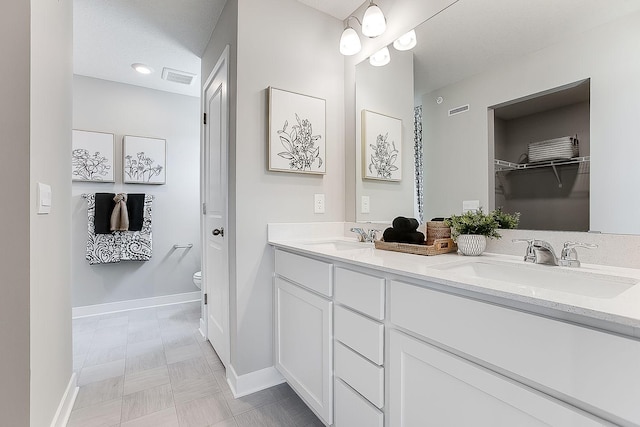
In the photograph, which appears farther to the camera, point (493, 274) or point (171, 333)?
point (171, 333)

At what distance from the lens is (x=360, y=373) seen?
3.65 feet

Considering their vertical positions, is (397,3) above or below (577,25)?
above

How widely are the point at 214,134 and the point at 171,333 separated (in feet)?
5.70

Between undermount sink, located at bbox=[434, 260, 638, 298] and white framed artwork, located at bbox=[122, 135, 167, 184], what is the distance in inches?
125

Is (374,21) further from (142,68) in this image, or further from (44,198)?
(142,68)

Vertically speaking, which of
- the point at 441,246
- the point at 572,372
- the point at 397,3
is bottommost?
the point at 572,372

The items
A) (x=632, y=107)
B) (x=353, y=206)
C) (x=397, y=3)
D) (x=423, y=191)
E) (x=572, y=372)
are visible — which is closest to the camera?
(x=572, y=372)

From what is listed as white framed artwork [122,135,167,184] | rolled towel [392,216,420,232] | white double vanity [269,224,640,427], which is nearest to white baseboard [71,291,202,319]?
white framed artwork [122,135,167,184]

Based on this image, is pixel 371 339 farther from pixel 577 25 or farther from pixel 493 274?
pixel 577 25

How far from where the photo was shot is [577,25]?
1062mm

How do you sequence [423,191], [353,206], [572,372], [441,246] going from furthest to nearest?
[353,206]
[423,191]
[441,246]
[572,372]

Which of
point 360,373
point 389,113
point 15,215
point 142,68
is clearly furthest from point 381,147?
Result: point 142,68

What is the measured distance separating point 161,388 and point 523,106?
93.7 inches

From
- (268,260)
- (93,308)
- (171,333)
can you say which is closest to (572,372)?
(268,260)
